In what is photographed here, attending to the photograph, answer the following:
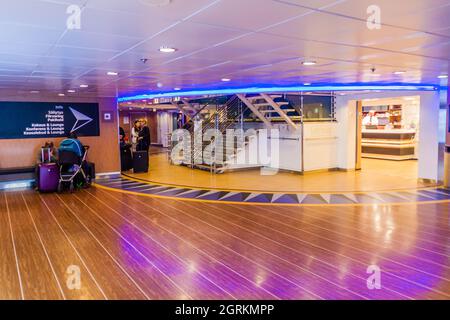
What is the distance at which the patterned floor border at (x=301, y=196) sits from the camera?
279 inches

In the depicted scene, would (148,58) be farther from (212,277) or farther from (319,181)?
(319,181)

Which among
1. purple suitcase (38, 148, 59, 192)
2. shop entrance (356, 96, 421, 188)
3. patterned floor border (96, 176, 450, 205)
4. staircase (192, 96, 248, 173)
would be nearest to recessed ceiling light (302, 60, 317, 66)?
patterned floor border (96, 176, 450, 205)

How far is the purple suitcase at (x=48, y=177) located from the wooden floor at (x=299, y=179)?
2396mm

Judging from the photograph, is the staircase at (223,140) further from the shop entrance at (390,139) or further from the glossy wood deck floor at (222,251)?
the glossy wood deck floor at (222,251)

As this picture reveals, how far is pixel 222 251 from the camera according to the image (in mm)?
4422

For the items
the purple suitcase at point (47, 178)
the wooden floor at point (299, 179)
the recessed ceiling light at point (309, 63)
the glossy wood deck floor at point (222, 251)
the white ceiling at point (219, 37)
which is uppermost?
the recessed ceiling light at point (309, 63)

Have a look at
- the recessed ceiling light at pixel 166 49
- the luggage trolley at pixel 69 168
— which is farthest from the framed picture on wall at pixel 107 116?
the recessed ceiling light at pixel 166 49

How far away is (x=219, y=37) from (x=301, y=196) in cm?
472

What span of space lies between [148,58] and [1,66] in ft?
7.40

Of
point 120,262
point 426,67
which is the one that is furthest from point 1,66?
point 426,67

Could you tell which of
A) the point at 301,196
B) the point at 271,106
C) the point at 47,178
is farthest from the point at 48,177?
the point at 271,106

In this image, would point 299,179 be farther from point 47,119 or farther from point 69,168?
point 47,119

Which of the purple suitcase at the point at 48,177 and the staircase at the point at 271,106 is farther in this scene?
the staircase at the point at 271,106

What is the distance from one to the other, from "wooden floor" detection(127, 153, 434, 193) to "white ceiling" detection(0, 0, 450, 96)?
10.6ft
